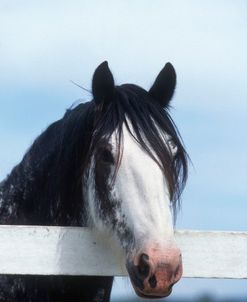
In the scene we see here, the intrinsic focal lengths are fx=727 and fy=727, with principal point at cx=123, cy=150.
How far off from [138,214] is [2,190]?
1.17 m

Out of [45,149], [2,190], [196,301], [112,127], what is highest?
[112,127]

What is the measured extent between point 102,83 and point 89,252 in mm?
1001

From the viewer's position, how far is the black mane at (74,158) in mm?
3744

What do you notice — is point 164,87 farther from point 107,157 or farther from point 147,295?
point 147,295

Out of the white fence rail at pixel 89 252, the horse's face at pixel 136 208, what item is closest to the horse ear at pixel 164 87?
the horse's face at pixel 136 208

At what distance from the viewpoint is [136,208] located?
3.32 m

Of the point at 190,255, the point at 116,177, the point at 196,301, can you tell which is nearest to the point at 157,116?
the point at 116,177

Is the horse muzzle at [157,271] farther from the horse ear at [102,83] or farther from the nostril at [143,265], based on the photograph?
the horse ear at [102,83]

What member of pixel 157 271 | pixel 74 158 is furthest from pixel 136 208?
pixel 74 158

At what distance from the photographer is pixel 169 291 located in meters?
3.12

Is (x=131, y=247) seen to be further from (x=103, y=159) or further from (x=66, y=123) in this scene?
(x=66, y=123)

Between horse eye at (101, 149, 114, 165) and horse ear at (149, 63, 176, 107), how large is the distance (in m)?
0.66

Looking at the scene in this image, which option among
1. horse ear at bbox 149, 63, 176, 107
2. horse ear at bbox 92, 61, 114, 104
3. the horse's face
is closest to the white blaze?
the horse's face

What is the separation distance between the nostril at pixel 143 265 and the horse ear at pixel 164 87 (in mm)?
1264
